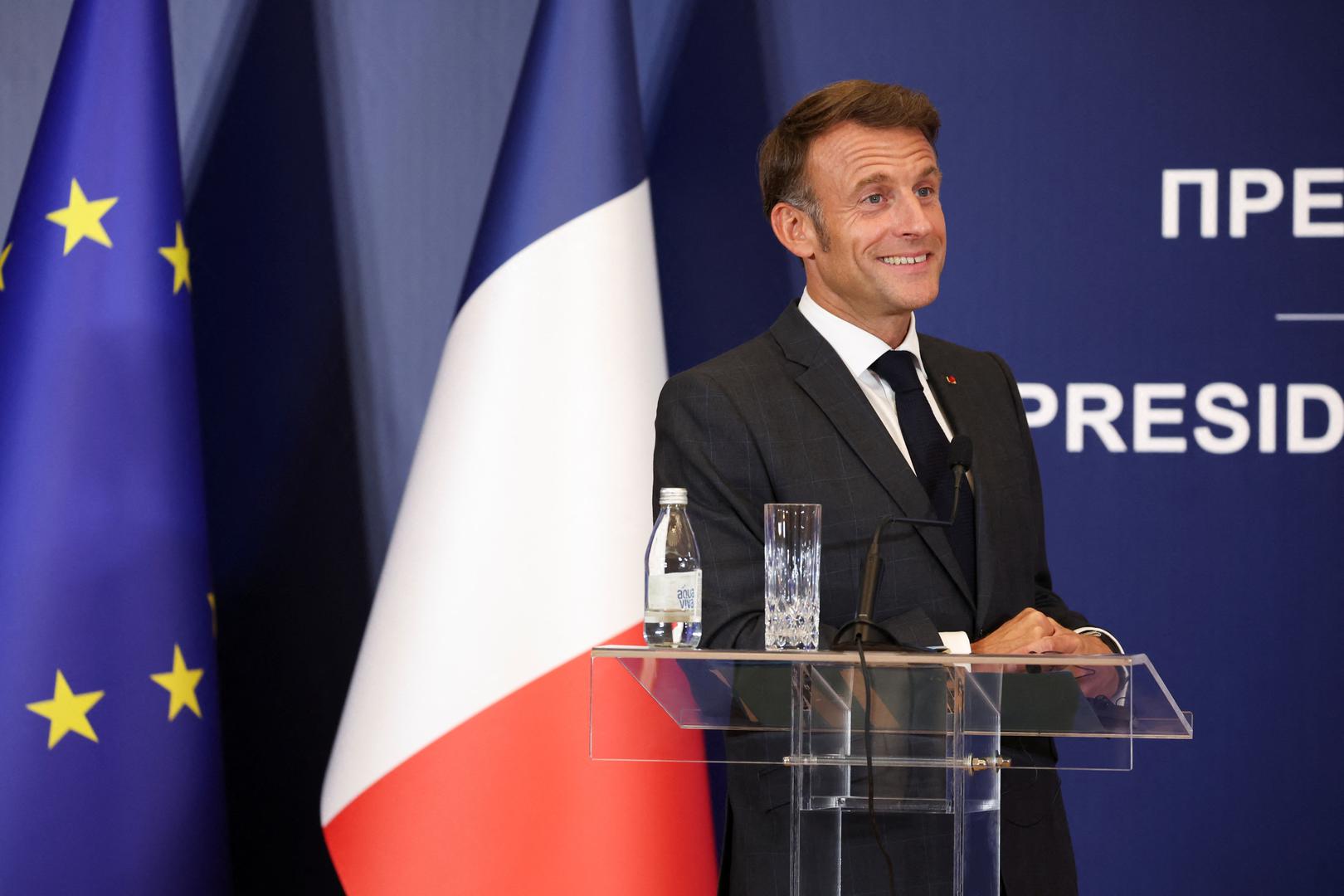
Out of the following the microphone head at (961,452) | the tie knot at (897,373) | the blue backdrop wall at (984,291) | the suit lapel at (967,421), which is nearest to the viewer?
the microphone head at (961,452)

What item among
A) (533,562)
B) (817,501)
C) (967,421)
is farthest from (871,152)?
(533,562)

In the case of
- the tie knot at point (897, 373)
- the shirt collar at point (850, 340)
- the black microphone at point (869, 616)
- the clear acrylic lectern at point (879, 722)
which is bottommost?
the clear acrylic lectern at point (879, 722)

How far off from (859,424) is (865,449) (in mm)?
50

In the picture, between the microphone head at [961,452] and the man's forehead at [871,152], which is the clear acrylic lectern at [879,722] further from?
the man's forehead at [871,152]

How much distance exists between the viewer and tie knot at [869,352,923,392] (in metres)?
2.26

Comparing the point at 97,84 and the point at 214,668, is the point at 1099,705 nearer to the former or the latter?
the point at 214,668

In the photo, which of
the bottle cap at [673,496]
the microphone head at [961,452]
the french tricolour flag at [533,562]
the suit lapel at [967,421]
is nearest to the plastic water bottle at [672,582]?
the bottle cap at [673,496]

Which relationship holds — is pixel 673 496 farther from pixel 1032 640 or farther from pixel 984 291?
pixel 984 291

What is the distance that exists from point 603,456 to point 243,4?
1788mm

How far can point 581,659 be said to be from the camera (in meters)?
3.26

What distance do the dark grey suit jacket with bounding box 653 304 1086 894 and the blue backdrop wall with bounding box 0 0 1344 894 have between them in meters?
1.69

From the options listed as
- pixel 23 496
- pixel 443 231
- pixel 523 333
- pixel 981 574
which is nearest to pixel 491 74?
pixel 443 231

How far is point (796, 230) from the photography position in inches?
95.6

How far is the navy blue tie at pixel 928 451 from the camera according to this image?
2.14 meters
